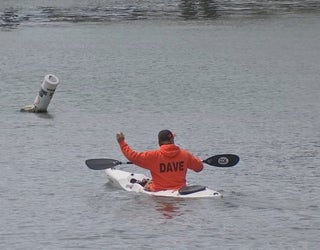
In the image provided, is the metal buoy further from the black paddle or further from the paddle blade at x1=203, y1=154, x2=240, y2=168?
the paddle blade at x1=203, y1=154, x2=240, y2=168

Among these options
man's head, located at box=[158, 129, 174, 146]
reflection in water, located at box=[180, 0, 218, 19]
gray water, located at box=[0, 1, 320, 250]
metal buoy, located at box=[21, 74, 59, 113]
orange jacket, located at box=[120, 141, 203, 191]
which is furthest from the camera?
reflection in water, located at box=[180, 0, 218, 19]

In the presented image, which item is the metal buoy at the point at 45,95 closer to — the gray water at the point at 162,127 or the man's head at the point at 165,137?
the gray water at the point at 162,127

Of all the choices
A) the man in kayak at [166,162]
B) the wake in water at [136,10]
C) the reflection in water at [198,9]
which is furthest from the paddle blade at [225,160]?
the reflection in water at [198,9]

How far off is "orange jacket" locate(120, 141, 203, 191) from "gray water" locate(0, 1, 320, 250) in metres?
0.45

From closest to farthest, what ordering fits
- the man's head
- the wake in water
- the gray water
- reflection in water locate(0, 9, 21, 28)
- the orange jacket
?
the gray water
the man's head
the orange jacket
reflection in water locate(0, 9, 21, 28)
the wake in water

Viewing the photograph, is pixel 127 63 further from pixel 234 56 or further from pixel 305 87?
pixel 305 87

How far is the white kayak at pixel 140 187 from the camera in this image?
22359mm

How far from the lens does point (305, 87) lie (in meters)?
45.9

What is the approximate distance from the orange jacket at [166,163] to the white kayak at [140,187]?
19 cm

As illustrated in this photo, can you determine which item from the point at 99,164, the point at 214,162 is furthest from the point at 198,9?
the point at 214,162

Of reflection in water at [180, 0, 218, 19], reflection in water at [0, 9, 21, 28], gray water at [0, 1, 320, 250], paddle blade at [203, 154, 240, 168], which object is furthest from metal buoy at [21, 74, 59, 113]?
reflection in water at [180, 0, 218, 19]

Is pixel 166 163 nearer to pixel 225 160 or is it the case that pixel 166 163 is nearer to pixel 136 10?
pixel 225 160

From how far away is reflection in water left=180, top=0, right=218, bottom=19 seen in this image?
8556 cm

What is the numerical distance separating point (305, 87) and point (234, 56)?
13.3m
